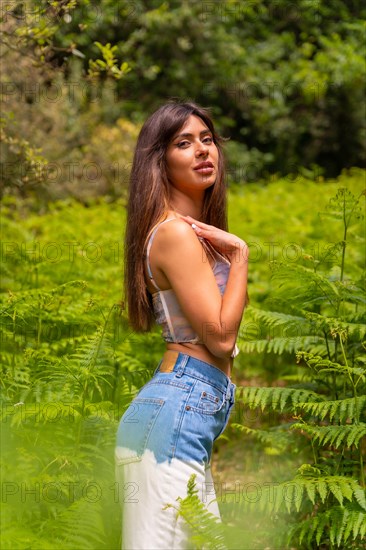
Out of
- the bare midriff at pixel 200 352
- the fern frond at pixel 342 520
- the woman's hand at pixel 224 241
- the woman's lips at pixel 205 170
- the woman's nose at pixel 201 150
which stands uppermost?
the woman's nose at pixel 201 150

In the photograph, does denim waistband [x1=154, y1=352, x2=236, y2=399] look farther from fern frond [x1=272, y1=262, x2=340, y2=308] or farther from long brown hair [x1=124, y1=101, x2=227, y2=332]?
fern frond [x1=272, y1=262, x2=340, y2=308]

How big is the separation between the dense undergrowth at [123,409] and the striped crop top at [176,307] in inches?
20.4

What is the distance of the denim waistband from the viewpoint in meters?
2.56

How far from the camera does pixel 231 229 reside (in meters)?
7.96

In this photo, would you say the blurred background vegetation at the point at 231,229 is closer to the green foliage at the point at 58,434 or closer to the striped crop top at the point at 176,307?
the green foliage at the point at 58,434

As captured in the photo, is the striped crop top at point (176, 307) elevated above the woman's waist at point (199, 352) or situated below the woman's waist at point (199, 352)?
above

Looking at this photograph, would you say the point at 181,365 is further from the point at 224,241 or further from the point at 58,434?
the point at 58,434

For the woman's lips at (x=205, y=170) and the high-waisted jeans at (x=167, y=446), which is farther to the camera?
the woman's lips at (x=205, y=170)

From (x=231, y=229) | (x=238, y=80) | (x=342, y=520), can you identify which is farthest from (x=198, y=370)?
(x=238, y=80)

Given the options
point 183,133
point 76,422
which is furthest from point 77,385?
point 183,133

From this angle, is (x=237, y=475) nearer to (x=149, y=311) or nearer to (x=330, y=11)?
(x=149, y=311)

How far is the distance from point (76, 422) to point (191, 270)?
1110 millimetres

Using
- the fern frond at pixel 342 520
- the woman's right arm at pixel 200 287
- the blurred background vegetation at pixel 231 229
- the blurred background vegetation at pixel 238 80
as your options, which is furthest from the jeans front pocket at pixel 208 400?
the blurred background vegetation at pixel 238 80

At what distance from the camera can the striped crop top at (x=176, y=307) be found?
2.62 m
